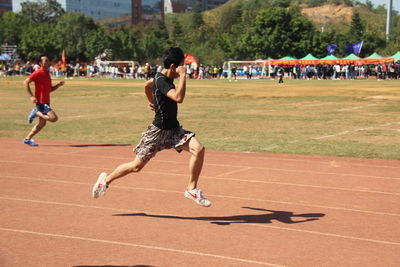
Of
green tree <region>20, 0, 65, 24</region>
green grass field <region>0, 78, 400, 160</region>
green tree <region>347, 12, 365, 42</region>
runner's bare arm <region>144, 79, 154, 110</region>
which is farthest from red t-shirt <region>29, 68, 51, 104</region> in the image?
green tree <region>20, 0, 65, 24</region>

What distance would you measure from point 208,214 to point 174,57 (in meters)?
1.97

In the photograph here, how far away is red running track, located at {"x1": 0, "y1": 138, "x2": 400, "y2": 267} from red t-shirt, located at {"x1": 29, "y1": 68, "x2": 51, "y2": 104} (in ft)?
7.74

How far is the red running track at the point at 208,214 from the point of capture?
5680 mm

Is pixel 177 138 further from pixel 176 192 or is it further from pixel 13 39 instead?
pixel 13 39

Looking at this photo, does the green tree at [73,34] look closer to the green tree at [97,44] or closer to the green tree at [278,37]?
the green tree at [97,44]

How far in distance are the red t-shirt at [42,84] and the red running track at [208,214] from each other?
2.36 m

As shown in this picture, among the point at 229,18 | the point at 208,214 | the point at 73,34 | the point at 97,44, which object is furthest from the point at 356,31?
the point at 208,214

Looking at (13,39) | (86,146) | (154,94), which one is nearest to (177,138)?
(154,94)

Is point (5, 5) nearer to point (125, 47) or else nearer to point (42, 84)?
point (125, 47)

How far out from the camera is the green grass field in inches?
553

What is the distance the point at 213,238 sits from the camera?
625 centimetres

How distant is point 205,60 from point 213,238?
10204cm

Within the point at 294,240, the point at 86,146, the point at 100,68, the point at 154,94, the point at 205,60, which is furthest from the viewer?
the point at 205,60

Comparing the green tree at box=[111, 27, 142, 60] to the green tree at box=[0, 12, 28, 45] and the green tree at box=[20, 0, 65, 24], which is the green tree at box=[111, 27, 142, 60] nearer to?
the green tree at box=[0, 12, 28, 45]
